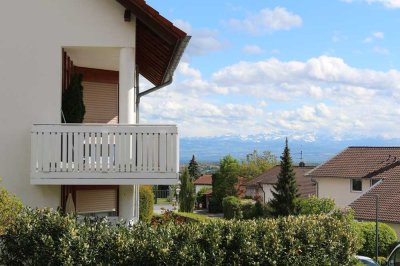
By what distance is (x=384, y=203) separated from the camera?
3884cm

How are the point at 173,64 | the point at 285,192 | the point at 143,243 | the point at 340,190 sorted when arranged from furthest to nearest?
the point at 285,192 < the point at 340,190 < the point at 173,64 < the point at 143,243

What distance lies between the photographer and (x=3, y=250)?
32.9ft

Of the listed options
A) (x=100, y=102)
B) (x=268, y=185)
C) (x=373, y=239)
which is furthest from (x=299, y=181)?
(x=100, y=102)

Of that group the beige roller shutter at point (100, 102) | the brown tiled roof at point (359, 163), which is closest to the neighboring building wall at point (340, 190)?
the brown tiled roof at point (359, 163)

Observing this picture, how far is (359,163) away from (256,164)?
137 feet

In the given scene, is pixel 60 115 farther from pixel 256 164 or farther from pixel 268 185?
pixel 256 164

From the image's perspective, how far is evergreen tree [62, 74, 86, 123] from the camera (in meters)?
Answer: 13.1

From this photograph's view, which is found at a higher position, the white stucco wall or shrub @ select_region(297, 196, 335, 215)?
the white stucco wall

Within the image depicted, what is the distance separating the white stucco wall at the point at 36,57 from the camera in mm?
12367

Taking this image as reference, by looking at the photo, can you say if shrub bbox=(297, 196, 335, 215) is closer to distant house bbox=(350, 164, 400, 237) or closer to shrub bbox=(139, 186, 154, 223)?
distant house bbox=(350, 164, 400, 237)

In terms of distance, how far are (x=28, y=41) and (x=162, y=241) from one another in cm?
557

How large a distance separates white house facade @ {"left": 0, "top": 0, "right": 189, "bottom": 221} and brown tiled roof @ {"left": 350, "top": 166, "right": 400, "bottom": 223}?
27708mm

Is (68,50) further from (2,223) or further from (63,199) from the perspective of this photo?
(2,223)

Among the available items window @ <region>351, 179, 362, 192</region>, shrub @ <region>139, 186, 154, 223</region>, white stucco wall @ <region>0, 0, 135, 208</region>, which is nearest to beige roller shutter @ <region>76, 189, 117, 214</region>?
white stucco wall @ <region>0, 0, 135, 208</region>
